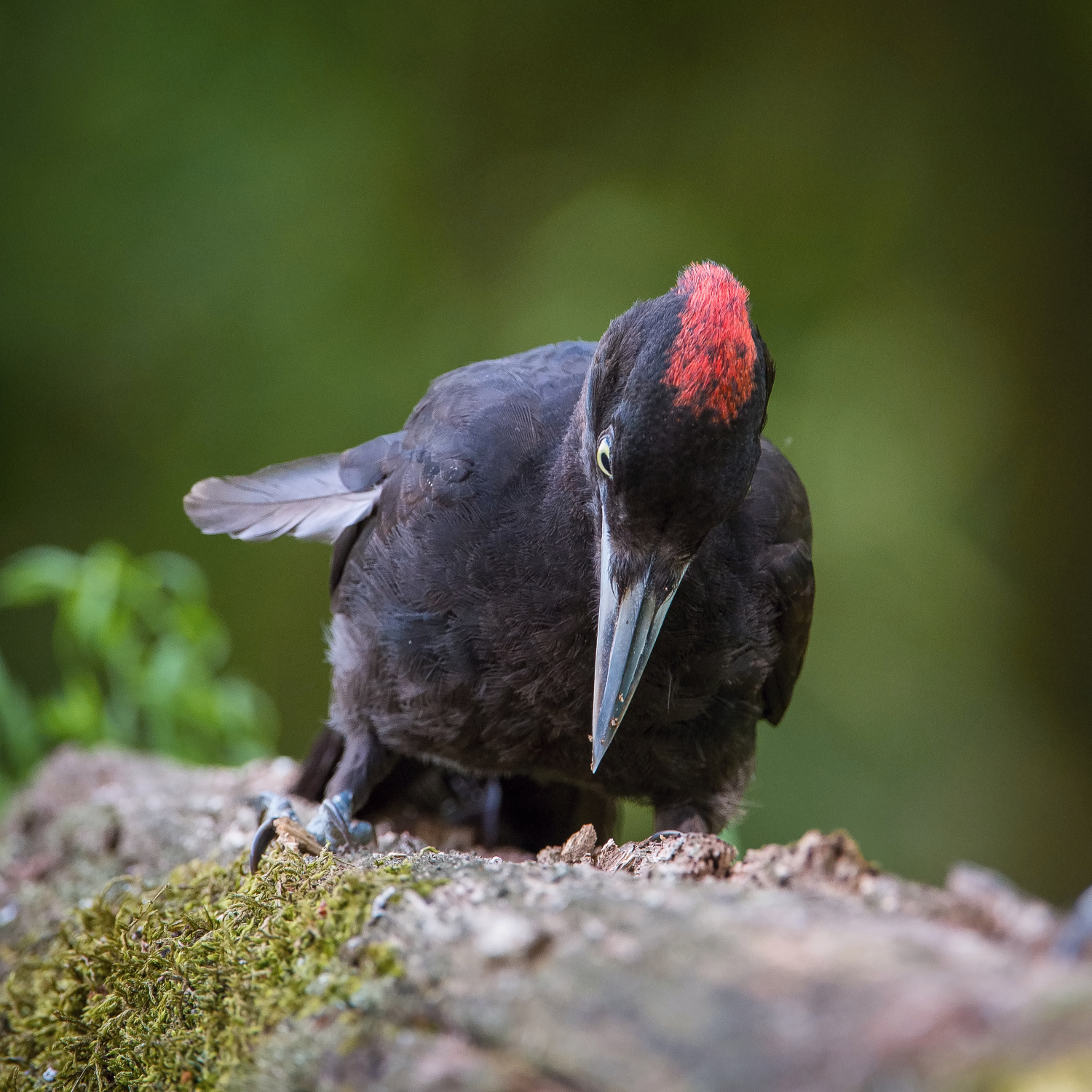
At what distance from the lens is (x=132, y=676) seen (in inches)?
150

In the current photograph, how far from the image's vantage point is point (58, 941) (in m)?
2.39

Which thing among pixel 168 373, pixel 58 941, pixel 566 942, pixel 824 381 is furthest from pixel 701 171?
pixel 566 942

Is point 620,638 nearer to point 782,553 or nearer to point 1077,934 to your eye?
point 782,553

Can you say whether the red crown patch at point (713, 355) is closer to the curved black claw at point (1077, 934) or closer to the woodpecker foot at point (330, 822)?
the curved black claw at point (1077, 934)

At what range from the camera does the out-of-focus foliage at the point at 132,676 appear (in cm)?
366

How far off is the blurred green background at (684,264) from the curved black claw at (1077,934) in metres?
4.25

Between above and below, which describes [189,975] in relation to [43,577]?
below

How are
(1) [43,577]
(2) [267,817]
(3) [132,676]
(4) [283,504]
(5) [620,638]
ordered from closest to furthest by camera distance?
(5) [620,638]
(2) [267,817]
(4) [283,504]
(1) [43,577]
(3) [132,676]

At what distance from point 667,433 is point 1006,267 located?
436 centimetres

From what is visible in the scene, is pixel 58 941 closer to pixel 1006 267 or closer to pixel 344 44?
pixel 344 44

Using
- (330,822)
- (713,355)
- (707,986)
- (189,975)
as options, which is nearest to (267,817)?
(330,822)

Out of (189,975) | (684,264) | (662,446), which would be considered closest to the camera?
(189,975)

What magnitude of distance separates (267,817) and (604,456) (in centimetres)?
118

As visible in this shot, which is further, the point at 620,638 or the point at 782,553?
the point at 782,553
